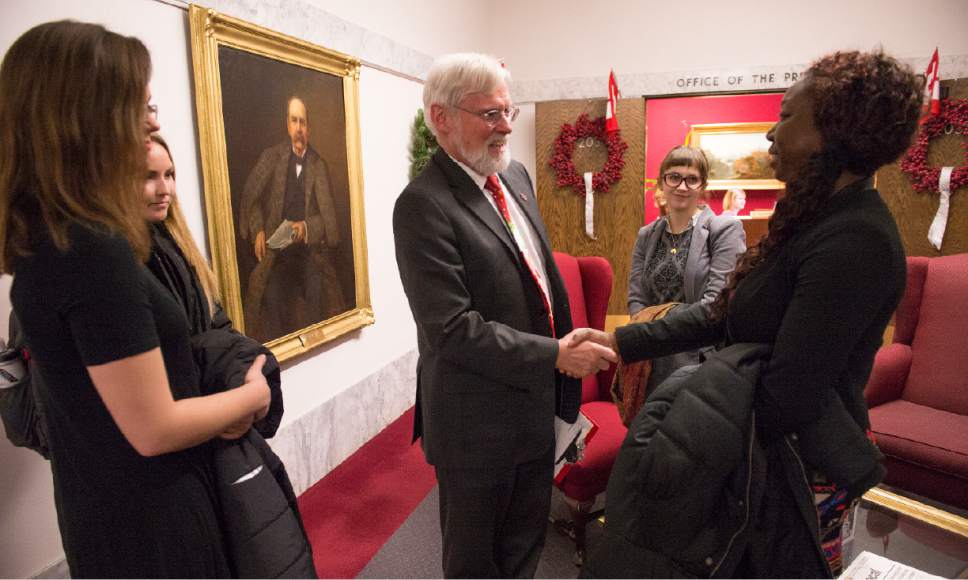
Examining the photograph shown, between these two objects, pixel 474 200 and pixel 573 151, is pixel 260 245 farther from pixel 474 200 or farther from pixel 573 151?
pixel 573 151

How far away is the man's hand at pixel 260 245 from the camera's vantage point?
8.86 ft

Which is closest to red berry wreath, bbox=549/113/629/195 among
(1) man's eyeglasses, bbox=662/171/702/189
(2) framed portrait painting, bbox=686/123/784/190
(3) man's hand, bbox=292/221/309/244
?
(2) framed portrait painting, bbox=686/123/784/190

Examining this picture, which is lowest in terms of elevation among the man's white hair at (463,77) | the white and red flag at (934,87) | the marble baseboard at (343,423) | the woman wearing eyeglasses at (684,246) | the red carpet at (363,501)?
the red carpet at (363,501)

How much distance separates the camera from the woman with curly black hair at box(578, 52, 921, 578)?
119 centimetres

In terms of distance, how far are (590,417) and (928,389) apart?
1.81 meters

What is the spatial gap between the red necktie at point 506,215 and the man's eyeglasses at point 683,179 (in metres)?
1.31

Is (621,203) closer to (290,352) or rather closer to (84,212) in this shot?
(290,352)

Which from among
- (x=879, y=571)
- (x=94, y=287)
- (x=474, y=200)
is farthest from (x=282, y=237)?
(x=879, y=571)

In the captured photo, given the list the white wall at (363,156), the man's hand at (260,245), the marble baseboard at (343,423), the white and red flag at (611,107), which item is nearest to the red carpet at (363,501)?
the marble baseboard at (343,423)

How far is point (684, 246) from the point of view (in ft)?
9.27

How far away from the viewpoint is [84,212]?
96 centimetres

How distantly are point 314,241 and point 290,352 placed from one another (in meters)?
0.60

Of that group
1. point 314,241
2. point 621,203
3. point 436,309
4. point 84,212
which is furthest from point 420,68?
point 84,212

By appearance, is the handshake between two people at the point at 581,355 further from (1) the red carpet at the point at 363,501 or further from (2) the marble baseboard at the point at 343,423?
(2) the marble baseboard at the point at 343,423
